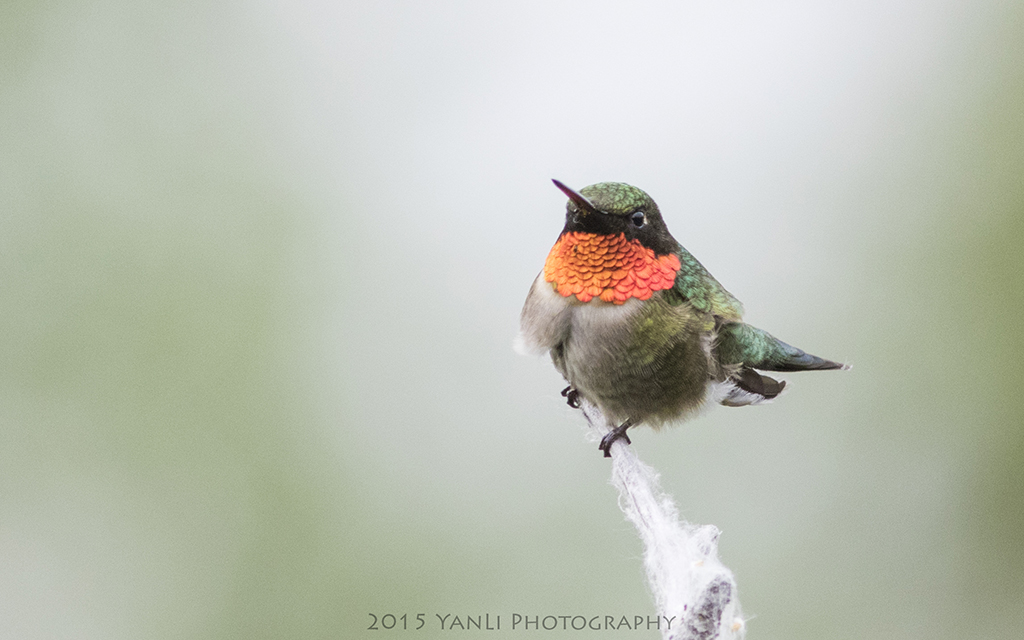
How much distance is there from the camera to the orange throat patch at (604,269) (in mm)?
1948

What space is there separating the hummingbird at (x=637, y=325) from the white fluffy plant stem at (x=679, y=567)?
377 mm

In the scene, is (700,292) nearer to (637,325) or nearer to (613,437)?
(637,325)

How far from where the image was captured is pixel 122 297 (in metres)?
4.19

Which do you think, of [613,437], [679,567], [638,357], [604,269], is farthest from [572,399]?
[679,567]

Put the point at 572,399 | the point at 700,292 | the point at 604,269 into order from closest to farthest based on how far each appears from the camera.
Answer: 1. the point at 604,269
2. the point at 700,292
3. the point at 572,399

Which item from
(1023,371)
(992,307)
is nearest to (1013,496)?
(1023,371)

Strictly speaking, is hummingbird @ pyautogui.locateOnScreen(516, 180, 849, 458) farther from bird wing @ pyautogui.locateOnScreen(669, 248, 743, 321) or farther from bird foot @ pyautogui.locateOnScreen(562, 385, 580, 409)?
bird foot @ pyautogui.locateOnScreen(562, 385, 580, 409)

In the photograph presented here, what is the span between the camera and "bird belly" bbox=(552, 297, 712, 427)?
203 cm

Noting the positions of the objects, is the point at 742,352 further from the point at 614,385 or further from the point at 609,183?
the point at 609,183

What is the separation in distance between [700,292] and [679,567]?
0.96 m

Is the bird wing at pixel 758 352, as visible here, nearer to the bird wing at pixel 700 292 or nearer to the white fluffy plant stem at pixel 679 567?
the bird wing at pixel 700 292

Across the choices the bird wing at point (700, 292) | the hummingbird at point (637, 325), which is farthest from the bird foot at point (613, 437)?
the bird wing at point (700, 292)

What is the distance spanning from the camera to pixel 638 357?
Result: 2061mm

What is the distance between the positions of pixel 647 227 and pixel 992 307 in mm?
2804
